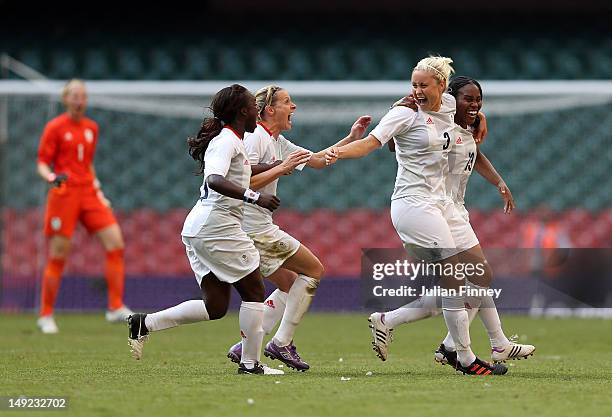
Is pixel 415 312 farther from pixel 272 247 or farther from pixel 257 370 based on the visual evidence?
pixel 257 370

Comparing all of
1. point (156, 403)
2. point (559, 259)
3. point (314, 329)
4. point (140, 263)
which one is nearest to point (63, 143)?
point (314, 329)

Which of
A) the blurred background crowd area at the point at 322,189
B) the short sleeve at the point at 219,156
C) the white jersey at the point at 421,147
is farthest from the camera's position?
the blurred background crowd area at the point at 322,189

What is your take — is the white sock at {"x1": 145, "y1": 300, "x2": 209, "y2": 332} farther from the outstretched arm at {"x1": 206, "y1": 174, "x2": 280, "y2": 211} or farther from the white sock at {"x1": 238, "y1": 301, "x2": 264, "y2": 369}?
A: the outstretched arm at {"x1": 206, "y1": 174, "x2": 280, "y2": 211}

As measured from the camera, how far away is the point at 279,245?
7480 mm

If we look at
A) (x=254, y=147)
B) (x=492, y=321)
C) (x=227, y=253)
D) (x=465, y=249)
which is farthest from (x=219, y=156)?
(x=492, y=321)

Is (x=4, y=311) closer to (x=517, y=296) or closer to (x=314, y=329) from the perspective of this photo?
(x=314, y=329)

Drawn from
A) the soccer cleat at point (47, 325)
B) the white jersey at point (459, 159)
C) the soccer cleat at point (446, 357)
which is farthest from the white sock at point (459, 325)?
the soccer cleat at point (47, 325)

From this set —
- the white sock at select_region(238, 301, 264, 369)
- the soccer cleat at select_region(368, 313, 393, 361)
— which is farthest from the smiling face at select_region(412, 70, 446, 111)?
the white sock at select_region(238, 301, 264, 369)

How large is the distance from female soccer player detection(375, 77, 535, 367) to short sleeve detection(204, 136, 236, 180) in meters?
1.52

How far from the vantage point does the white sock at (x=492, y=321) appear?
7289mm

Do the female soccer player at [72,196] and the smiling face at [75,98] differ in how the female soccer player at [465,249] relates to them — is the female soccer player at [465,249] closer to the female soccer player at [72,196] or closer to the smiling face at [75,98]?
the female soccer player at [72,196]

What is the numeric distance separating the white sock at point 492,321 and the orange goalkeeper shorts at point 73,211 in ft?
17.8

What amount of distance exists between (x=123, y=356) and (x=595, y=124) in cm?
927

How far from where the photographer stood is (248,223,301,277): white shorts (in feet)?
24.5
